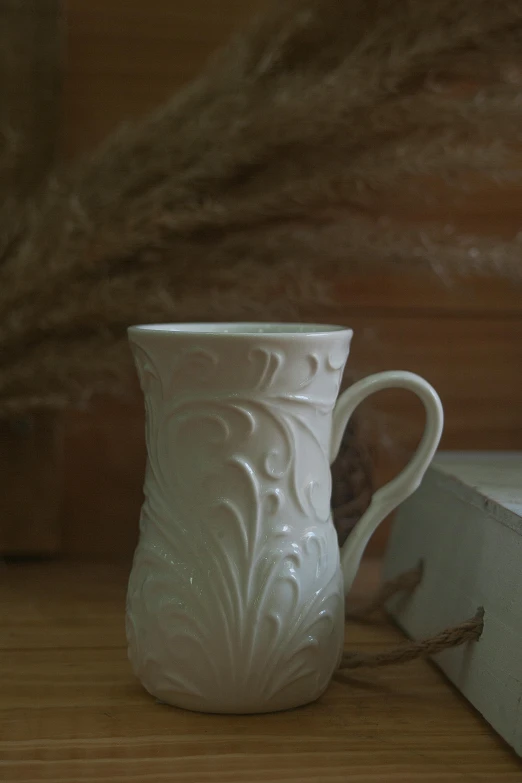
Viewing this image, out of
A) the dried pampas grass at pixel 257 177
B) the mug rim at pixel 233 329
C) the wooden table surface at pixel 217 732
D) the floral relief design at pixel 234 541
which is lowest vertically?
the wooden table surface at pixel 217 732

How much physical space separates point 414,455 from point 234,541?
0.12 metres

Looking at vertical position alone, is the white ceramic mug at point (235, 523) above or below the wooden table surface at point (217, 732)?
above

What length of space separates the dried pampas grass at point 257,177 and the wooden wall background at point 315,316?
0.32ft

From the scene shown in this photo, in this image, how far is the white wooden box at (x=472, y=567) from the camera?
1.48 ft

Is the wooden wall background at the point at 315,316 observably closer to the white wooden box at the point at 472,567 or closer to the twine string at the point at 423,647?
the white wooden box at the point at 472,567

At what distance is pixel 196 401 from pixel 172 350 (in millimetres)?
29

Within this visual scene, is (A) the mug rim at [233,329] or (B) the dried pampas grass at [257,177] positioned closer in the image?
(A) the mug rim at [233,329]

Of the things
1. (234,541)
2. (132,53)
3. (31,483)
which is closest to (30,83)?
(132,53)

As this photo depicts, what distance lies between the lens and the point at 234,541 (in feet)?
1.49

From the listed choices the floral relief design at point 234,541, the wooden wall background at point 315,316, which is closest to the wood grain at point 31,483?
the wooden wall background at point 315,316

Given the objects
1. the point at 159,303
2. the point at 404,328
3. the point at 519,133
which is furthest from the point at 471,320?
the point at 159,303

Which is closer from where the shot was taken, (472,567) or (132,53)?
(472,567)

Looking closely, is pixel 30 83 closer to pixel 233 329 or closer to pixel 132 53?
pixel 132 53

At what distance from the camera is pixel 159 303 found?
1.98 ft
